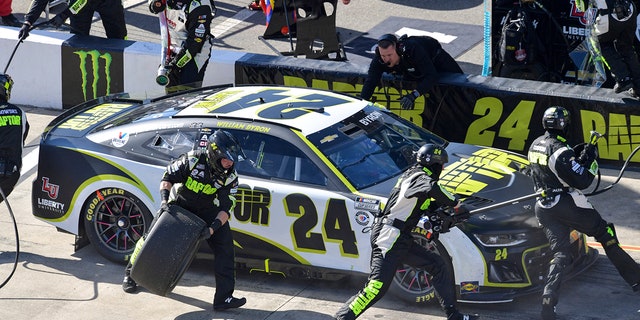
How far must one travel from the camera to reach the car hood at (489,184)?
30.1ft

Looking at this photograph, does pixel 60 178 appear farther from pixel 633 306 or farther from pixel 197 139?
pixel 633 306

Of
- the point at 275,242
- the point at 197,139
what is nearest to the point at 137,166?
the point at 197,139

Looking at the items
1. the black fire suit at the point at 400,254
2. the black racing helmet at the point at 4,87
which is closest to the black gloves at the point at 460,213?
the black fire suit at the point at 400,254

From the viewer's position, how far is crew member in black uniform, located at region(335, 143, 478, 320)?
8594 mm

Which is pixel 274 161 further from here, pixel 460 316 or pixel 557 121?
pixel 557 121

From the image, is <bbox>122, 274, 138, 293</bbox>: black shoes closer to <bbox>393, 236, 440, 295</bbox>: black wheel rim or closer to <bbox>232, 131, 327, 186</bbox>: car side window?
<bbox>232, 131, 327, 186</bbox>: car side window

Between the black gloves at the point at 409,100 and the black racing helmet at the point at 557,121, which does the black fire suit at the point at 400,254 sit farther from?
the black gloves at the point at 409,100

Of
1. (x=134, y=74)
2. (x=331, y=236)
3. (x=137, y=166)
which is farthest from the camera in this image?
(x=134, y=74)

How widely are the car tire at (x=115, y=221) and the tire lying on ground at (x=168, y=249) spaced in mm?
901

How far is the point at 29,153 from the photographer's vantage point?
1330 centimetres

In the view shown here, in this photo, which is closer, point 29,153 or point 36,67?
point 29,153

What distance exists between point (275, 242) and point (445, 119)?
3.87 metres

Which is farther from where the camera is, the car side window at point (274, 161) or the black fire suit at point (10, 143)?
the black fire suit at point (10, 143)

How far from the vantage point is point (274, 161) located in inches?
381
